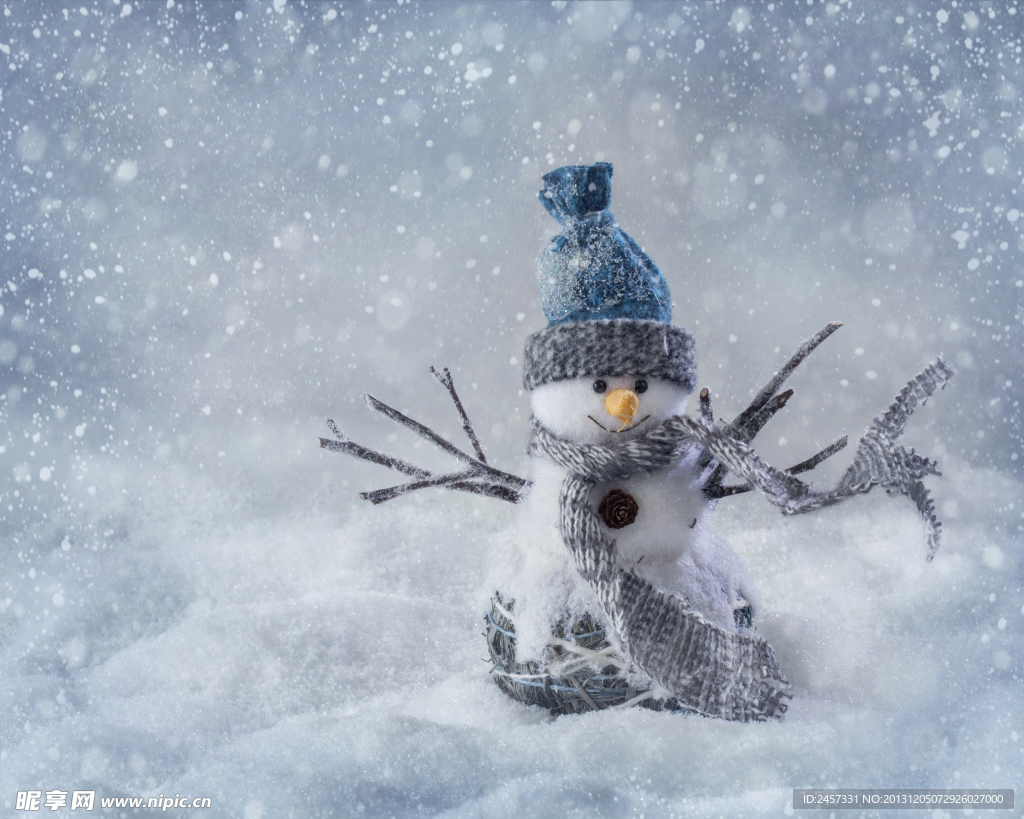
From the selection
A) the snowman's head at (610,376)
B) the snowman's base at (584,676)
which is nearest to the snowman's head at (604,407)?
the snowman's head at (610,376)

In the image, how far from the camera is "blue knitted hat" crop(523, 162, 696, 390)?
1.01 metres

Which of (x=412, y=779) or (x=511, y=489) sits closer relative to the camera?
(x=412, y=779)

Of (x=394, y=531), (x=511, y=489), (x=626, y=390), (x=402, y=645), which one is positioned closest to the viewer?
(x=626, y=390)

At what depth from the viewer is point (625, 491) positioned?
40.0 inches

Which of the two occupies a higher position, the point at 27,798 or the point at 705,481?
the point at 705,481

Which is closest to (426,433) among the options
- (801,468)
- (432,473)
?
(432,473)

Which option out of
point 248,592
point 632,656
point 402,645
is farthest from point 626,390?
point 248,592

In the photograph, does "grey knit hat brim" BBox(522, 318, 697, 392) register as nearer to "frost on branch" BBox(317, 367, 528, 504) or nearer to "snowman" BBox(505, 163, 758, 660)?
"snowman" BBox(505, 163, 758, 660)

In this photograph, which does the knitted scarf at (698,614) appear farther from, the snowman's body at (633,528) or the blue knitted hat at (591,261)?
the blue knitted hat at (591,261)

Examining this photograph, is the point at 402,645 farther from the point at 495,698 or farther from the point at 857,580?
the point at 857,580

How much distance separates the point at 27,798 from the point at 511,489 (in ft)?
2.24

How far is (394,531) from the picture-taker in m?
1.72

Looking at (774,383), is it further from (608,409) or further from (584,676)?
(584,676)

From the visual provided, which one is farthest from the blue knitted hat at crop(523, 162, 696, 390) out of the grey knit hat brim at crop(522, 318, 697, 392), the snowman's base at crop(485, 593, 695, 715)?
the snowman's base at crop(485, 593, 695, 715)
